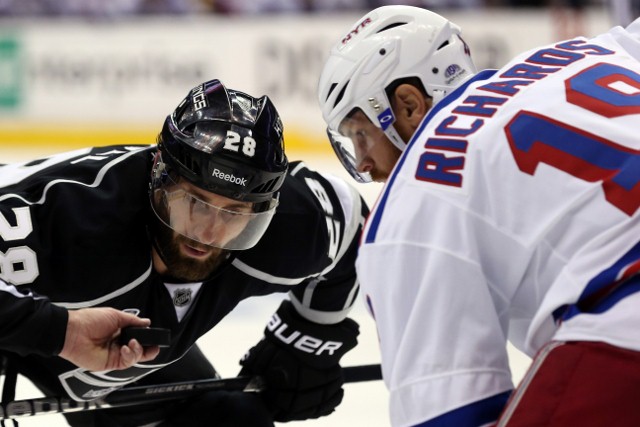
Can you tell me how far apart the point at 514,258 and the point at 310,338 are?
53.8 inches

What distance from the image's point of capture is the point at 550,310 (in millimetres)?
1352

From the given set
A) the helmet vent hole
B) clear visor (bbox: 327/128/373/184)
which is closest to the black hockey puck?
clear visor (bbox: 327/128/373/184)

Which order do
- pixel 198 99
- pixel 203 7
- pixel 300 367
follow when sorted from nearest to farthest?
pixel 198 99
pixel 300 367
pixel 203 7

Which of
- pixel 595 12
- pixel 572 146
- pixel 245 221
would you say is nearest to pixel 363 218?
pixel 245 221

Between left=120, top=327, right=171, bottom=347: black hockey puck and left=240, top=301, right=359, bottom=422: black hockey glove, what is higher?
left=120, top=327, right=171, bottom=347: black hockey puck

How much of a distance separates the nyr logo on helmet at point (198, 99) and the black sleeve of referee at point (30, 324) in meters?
0.59

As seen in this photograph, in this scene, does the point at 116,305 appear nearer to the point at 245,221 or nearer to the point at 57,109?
the point at 245,221

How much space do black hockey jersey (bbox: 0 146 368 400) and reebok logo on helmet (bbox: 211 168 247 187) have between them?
0.20m

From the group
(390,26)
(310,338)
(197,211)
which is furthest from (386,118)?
(310,338)

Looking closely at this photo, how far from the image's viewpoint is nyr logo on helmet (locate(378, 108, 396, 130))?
1.82 meters

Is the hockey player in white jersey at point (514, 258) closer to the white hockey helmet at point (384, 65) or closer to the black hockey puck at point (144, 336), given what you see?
the white hockey helmet at point (384, 65)

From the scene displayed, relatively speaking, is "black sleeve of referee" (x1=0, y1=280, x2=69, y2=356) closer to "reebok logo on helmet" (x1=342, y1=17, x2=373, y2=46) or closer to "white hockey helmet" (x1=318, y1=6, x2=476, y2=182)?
"white hockey helmet" (x1=318, y1=6, x2=476, y2=182)

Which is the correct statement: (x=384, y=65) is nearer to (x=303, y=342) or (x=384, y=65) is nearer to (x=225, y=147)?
(x=225, y=147)

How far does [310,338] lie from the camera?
2699mm
